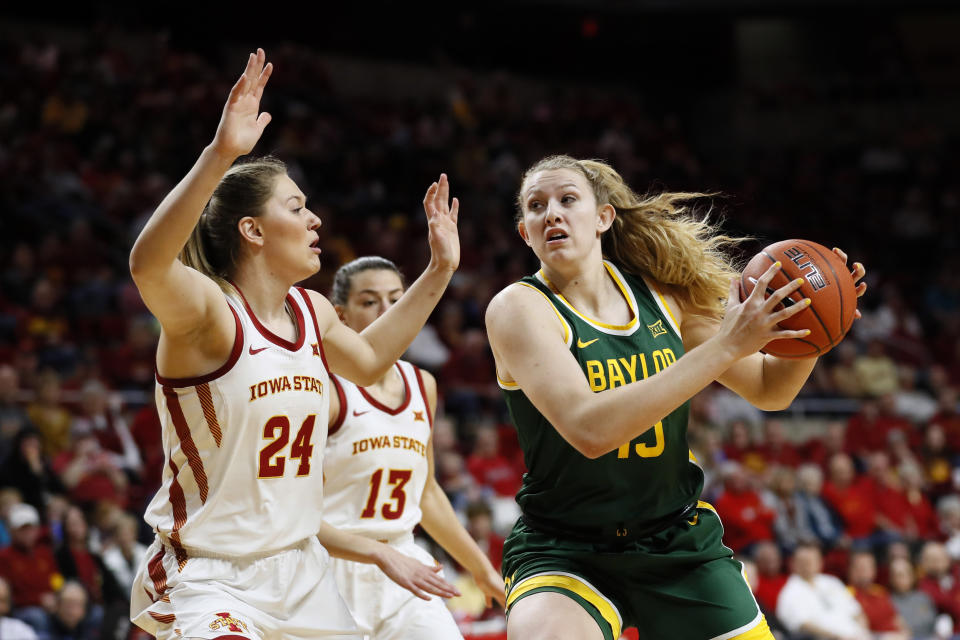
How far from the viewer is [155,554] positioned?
312 cm

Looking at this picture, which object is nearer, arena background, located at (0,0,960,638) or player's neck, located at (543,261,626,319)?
player's neck, located at (543,261,626,319)

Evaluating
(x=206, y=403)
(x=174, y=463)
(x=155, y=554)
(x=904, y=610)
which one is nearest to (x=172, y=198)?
(x=206, y=403)

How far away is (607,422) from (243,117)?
3.90ft

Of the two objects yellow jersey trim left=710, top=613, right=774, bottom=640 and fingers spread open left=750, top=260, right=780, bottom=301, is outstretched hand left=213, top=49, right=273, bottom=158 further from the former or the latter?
yellow jersey trim left=710, top=613, right=774, bottom=640

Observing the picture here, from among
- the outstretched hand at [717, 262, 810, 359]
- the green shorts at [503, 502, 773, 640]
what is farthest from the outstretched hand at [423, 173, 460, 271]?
the outstretched hand at [717, 262, 810, 359]

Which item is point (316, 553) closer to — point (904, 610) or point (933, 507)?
point (904, 610)

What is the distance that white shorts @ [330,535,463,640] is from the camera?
12.7ft

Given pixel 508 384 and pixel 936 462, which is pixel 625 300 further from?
pixel 936 462

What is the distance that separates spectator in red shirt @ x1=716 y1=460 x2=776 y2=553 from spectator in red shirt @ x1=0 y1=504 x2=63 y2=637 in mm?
5188

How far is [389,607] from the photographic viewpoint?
398cm

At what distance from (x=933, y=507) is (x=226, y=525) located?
9.28 meters

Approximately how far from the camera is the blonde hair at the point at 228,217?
3264mm

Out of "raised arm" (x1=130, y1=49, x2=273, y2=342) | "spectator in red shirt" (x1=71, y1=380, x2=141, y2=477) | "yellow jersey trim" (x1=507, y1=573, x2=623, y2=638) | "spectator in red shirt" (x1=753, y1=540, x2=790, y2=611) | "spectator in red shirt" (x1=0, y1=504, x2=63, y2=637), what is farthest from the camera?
"spectator in red shirt" (x1=753, y1=540, x2=790, y2=611)

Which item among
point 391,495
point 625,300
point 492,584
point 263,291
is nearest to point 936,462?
point 492,584
